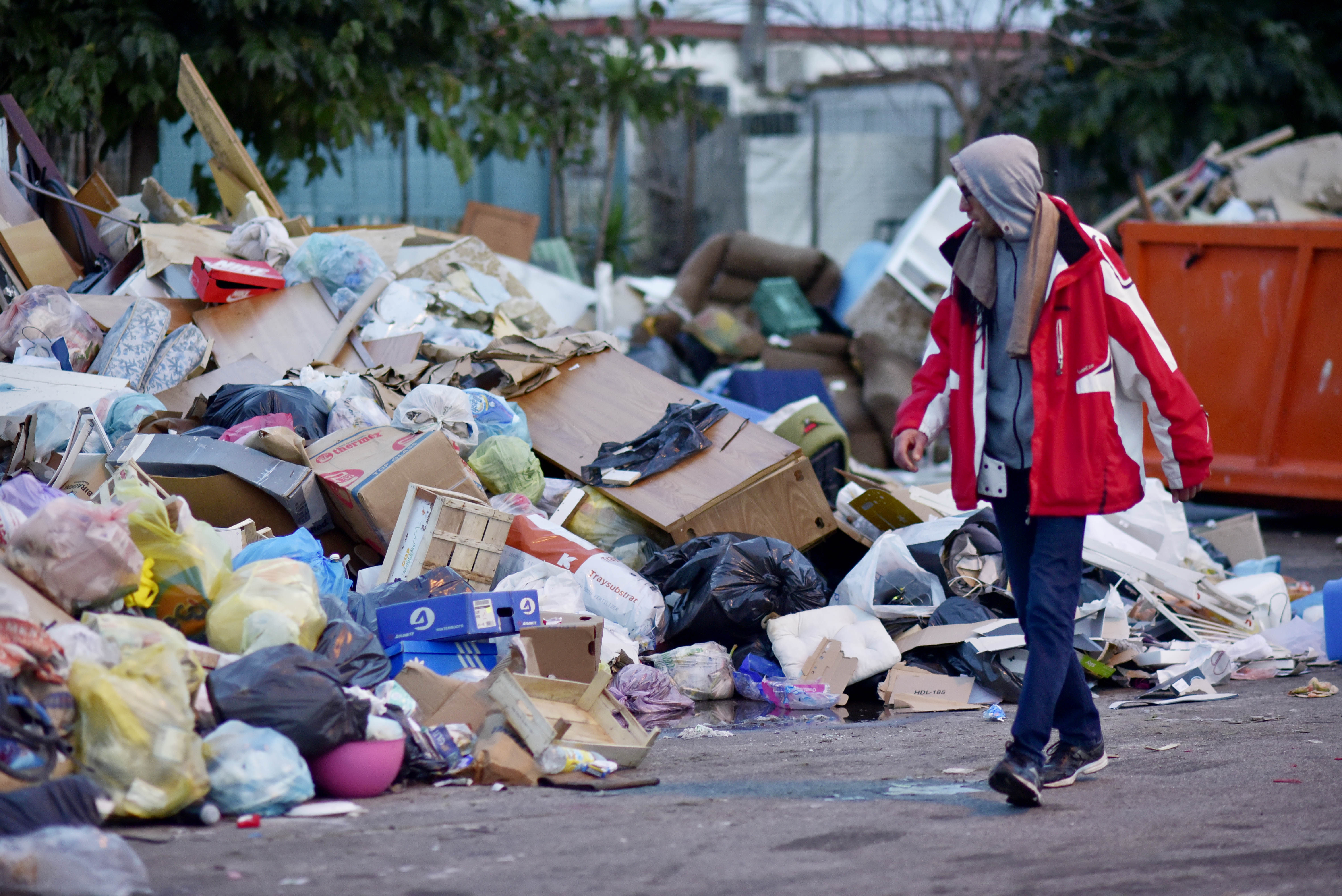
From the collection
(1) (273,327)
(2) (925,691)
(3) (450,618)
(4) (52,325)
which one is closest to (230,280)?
(1) (273,327)

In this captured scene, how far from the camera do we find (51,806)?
2.61 meters

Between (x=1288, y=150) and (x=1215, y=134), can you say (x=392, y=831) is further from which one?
(x=1215, y=134)

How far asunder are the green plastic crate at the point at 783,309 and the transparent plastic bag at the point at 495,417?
412cm

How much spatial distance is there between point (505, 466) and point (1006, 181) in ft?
8.61

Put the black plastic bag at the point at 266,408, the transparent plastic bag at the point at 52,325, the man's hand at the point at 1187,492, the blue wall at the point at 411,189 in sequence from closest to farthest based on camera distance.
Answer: the man's hand at the point at 1187,492 < the black plastic bag at the point at 266,408 < the transparent plastic bag at the point at 52,325 < the blue wall at the point at 411,189

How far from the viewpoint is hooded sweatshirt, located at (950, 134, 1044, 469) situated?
308 cm

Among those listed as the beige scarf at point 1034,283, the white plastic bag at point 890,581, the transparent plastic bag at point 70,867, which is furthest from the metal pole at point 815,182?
the transparent plastic bag at point 70,867

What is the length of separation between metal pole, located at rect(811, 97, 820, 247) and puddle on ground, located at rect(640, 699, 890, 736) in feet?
33.4

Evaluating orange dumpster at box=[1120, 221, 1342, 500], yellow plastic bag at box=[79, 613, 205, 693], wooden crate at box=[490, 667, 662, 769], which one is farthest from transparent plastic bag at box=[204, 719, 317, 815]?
orange dumpster at box=[1120, 221, 1342, 500]

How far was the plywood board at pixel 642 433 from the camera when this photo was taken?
206 inches

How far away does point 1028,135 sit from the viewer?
13.9 m

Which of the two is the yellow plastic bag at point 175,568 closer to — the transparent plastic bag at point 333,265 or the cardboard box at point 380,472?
the cardboard box at point 380,472

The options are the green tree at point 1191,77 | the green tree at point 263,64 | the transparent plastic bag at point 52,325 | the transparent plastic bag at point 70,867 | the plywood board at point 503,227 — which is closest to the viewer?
the transparent plastic bag at point 70,867

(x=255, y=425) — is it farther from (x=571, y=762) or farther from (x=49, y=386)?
(x=571, y=762)
